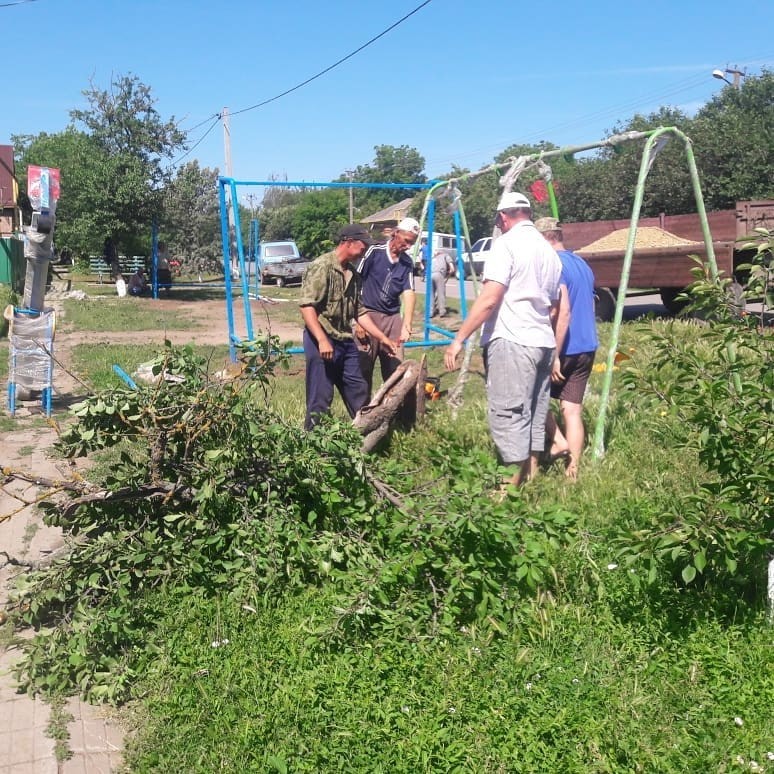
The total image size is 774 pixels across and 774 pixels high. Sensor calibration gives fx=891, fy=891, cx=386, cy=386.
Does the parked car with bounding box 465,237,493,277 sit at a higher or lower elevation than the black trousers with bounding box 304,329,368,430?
higher

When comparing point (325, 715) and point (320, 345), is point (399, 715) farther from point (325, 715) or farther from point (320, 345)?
point (320, 345)

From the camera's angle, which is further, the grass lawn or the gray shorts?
the gray shorts

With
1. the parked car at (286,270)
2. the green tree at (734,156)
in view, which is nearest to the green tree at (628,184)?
the green tree at (734,156)

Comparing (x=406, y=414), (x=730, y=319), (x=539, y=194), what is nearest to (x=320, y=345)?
(x=406, y=414)

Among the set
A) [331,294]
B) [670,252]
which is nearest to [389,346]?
[331,294]

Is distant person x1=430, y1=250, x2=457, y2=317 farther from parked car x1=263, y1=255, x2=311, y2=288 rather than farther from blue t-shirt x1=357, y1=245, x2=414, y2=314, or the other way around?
parked car x1=263, y1=255, x2=311, y2=288

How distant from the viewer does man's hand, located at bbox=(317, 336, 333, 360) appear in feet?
19.3

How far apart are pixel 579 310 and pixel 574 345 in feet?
0.75

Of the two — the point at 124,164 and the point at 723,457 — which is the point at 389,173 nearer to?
the point at 124,164

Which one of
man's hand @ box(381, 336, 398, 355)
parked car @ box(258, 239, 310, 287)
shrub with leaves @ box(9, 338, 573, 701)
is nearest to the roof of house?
parked car @ box(258, 239, 310, 287)

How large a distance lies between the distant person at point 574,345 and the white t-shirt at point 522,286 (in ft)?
2.47

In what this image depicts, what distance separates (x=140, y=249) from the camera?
100.0 ft

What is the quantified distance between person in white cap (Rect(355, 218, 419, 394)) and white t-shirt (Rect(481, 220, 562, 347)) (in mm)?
2241

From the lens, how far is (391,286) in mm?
7168
